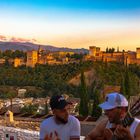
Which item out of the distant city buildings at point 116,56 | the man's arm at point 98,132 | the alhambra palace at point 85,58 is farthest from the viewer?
the alhambra palace at point 85,58

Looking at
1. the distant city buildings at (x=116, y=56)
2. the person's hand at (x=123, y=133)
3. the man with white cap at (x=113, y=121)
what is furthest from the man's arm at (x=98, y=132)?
the distant city buildings at (x=116, y=56)

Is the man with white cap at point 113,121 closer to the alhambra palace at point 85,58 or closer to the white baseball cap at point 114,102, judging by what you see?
the white baseball cap at point 114,102

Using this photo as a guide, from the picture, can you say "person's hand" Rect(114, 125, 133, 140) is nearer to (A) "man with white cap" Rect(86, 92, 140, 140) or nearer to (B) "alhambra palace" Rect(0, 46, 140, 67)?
(A) "man with white cap" Rect(86, 92, 140, 140)

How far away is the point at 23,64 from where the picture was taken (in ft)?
222

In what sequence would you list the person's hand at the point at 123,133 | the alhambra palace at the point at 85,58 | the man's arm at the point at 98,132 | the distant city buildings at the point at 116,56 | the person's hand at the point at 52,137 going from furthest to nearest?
1. the alhambra palace at the point at 85,58
2. the distant city buildings at the point at 116,56
3. the person's hand at the point at 52,137
4. the man's arm at the point at 98,132
5. the person's hand at the point at 123,133

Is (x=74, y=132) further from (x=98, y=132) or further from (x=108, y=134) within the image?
(x=108, y=134)

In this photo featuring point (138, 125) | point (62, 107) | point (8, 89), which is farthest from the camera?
point (8, 89)

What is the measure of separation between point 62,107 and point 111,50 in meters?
65.3

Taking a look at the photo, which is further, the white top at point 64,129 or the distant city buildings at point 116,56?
the distant city buildings at point 116,56

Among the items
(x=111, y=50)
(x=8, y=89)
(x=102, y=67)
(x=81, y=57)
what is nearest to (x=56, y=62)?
(x=81, y=57)

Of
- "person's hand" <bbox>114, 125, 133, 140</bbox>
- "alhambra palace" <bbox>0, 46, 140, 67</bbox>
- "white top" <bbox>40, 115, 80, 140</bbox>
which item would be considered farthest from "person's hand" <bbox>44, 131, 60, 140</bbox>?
"alhambra palace" <bbox>0, 46, 140, 67</bbox>

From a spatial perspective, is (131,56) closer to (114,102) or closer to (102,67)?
(102,67)

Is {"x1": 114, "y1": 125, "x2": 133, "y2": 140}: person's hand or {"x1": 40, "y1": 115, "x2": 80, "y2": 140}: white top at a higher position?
{"x1": 114, "y1": 125, "x2": 133, "y2": 140}: person's hand

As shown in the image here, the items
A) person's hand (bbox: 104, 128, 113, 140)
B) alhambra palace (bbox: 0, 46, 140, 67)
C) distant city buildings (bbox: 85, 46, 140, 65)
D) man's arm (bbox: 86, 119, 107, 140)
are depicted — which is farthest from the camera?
alhambra palace (bbox: 0, 46, 140, 67)
